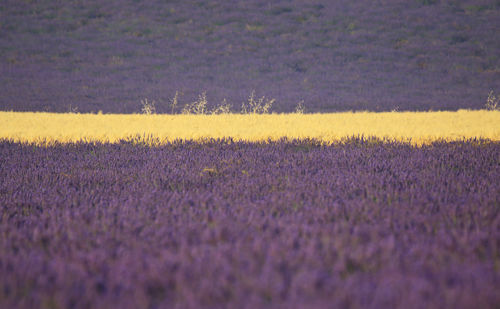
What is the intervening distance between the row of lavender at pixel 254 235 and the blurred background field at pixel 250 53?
9.86m

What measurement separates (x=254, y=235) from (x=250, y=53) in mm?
19936

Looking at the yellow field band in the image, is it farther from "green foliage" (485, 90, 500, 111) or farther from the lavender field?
"green foliage" (485, 90, 500, 111)

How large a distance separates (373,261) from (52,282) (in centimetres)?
118

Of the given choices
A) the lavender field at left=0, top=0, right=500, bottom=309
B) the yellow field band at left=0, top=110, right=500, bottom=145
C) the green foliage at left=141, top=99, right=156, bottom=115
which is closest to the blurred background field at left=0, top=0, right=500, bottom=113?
the green foliage at left=141, top=99, right=156, bottom=115

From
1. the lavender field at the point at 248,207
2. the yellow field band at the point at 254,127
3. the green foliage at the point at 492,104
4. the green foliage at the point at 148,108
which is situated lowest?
the green foliage at the point at 492,104

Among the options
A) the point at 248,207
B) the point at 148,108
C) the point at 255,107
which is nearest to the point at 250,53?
the point at 255,107

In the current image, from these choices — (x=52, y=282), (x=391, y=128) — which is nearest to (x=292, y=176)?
(x=52, y=282)

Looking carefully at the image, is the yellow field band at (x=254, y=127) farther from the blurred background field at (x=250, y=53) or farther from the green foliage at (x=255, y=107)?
the blurred background field at (x=250, y=53)

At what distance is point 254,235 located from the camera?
229 cm

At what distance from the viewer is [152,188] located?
148 inches

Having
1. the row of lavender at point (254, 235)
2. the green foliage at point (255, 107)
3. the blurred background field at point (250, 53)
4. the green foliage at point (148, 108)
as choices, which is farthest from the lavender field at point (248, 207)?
the blurred background field at point (250, 53)

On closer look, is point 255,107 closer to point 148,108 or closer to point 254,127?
point 148,108

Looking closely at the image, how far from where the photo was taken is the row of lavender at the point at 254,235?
155 centimetres

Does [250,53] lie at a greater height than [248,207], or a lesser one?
lesser
